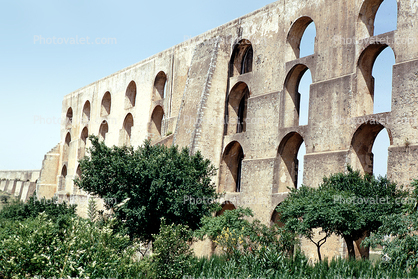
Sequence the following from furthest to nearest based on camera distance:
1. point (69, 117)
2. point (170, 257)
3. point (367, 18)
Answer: point (69, 117) → point (367, 18) → point (170, 257)

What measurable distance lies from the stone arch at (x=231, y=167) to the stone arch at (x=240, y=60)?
3.01m

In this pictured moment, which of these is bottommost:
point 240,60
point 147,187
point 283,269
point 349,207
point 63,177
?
point 283,269

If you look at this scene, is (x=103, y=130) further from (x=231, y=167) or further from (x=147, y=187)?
(x=147, y=187)

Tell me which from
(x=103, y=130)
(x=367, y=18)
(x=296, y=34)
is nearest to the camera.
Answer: (x=367, y=18)

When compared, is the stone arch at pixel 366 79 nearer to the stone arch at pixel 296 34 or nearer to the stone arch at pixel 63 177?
the stone arch at pixel 296 34

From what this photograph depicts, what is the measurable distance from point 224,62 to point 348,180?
8.47 metres

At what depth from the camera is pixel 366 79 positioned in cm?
1400

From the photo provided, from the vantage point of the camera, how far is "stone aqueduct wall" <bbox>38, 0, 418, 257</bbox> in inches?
508

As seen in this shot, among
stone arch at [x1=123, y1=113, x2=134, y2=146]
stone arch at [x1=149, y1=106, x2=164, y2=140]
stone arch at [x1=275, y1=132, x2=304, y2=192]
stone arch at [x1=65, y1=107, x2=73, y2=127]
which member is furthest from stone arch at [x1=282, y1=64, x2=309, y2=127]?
stone arch at [x1=65, y1=107, x2=73, y2=127]

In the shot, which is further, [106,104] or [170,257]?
[106,104]

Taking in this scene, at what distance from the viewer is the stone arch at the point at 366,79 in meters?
13.9

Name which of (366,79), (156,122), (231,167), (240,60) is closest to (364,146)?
(366,79)

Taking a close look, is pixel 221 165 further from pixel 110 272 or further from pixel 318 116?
pixel 110 272

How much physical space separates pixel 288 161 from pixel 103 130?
1575cm
